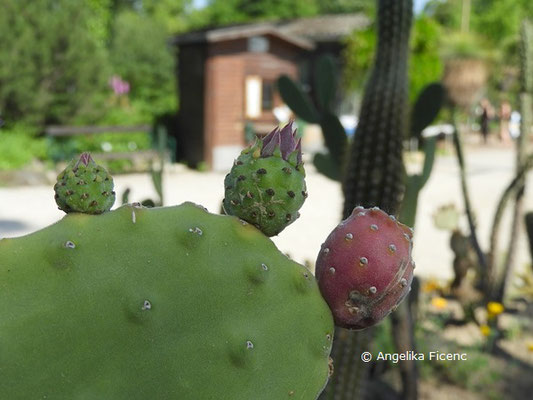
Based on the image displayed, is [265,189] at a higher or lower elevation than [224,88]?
higher

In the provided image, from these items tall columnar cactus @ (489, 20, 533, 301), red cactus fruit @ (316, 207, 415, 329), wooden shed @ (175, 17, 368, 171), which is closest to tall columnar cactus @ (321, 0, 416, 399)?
red cactus fruit @ (316, 207, 415, 329)

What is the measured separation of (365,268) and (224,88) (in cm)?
1386

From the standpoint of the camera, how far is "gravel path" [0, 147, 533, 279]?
7629mm

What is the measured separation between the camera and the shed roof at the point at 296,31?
46.2 feet

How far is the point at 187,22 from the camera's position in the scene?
137 feet

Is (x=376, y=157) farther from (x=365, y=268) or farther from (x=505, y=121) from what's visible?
(x=505, y=121)

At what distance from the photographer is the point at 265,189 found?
93cm

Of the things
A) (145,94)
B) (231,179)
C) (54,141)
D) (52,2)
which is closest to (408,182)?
(231,179)

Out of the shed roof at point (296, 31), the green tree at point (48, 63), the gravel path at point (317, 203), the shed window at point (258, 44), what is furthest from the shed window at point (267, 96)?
the green tree at point (48, 63)

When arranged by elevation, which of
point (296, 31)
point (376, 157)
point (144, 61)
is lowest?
point (376, 157)

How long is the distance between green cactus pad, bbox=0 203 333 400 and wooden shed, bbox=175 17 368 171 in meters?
13.3

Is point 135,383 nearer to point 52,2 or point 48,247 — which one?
point 48,247

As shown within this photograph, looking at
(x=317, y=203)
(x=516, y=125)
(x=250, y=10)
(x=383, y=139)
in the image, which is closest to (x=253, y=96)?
(x=317, y=203)

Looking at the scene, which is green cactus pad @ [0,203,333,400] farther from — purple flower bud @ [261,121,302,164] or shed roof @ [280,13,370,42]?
shed roof @ [280,13,370,42]
